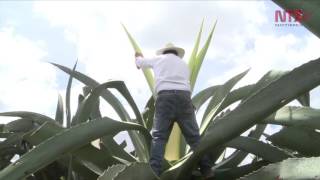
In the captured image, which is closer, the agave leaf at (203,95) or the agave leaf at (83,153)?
the agave leaf at (83,153)

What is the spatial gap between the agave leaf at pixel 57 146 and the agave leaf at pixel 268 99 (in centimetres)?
51

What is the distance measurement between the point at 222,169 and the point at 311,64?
1145 mm

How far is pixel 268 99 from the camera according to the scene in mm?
1463

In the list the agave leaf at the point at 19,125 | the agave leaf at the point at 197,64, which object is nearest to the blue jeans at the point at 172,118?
the agave leaf at the point at 197,64

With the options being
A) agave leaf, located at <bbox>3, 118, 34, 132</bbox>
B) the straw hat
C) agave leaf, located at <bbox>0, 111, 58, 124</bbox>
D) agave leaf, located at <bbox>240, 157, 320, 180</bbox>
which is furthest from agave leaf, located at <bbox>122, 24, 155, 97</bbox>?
agave leaf, located at <bbox>240, 157, 320, 180</bbox>

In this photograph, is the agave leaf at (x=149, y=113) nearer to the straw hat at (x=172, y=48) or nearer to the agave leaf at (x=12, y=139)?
the straw hat at (x=172, y=48)

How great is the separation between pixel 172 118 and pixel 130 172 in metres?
0.64

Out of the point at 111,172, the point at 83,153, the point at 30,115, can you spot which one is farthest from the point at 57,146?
the point at 30,115

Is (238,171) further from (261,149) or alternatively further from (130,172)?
(130,172)

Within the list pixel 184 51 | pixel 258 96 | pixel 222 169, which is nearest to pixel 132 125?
pixel 222 169

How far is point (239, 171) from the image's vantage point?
7.61ft

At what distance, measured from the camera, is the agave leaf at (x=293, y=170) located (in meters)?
1.36

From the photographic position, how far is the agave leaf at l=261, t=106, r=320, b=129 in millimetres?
1888

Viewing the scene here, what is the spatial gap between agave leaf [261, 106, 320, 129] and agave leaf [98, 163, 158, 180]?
48 centimetres
